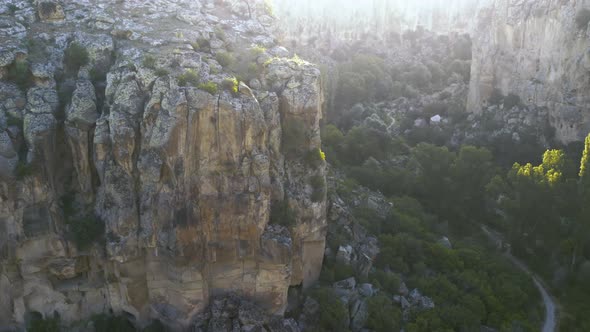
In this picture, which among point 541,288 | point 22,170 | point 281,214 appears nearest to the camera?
point 22,170

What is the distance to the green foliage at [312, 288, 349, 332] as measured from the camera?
2197 cm

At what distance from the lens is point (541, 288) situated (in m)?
29.9

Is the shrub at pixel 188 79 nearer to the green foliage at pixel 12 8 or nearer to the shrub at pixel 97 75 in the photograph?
the shrub at pixel 97 75

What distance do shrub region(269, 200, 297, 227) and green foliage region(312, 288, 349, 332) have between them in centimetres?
349

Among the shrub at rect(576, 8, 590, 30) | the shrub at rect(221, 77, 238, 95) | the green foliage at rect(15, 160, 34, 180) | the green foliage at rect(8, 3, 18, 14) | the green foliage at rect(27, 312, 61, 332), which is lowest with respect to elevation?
Answer: the green foliage at rect(27, 312, 61, 332)

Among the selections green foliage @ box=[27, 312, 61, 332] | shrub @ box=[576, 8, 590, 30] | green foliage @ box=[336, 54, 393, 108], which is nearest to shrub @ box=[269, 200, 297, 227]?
green foliage @ box=[27, 312, 61, 332]

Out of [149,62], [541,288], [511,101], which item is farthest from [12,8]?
[511,101]

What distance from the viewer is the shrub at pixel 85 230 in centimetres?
2022

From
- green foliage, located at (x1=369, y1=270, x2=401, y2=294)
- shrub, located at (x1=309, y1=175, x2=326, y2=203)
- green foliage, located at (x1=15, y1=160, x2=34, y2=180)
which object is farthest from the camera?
green foliage, located at (x1=369, y1=270, x2=401, y2=294)

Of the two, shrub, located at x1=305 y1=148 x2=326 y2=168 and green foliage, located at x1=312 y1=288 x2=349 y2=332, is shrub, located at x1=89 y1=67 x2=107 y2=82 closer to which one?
shrub, located at x1=305 y1=148 x2=326 y2=168

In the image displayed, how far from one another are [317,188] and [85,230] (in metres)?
9.13

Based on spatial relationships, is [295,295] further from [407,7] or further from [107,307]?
[407,7]

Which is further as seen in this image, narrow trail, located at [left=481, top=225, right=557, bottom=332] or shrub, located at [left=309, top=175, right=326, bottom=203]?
narrow trail, located at [left=481, top=225, right=557, bottom=332]

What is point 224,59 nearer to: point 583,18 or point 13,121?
point 13,121
